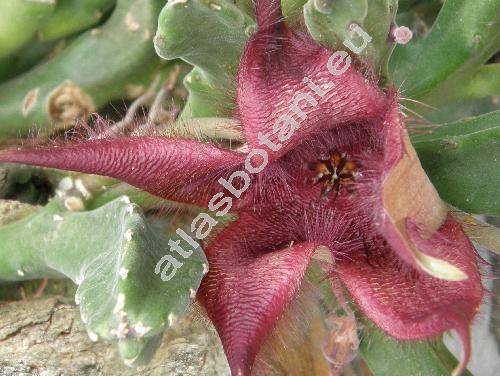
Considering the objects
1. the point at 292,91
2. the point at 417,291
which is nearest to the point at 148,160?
the point at 292,91

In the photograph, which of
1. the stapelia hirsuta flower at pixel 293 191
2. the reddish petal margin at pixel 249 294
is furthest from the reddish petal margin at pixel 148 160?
the reddish petal margin at pixel 249 294

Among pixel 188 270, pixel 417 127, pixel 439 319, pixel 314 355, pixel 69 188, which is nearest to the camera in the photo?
pixel 439 319

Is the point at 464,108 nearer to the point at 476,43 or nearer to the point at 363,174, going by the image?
the point at 476,43

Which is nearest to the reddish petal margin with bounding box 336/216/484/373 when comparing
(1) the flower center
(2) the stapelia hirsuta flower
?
(2) the stapelia hirsuta flower

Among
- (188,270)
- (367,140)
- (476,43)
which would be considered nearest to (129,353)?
(188,270)

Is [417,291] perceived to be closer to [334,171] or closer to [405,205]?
[405,205]

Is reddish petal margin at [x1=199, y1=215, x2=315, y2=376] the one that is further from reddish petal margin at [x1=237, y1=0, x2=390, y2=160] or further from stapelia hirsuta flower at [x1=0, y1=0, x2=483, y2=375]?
reddish petal margin at [x1=237, y1=0, x2=390, y2=160]

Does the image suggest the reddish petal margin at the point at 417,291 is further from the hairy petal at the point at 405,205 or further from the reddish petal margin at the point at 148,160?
the reddish petal margin at the point at 148,160
